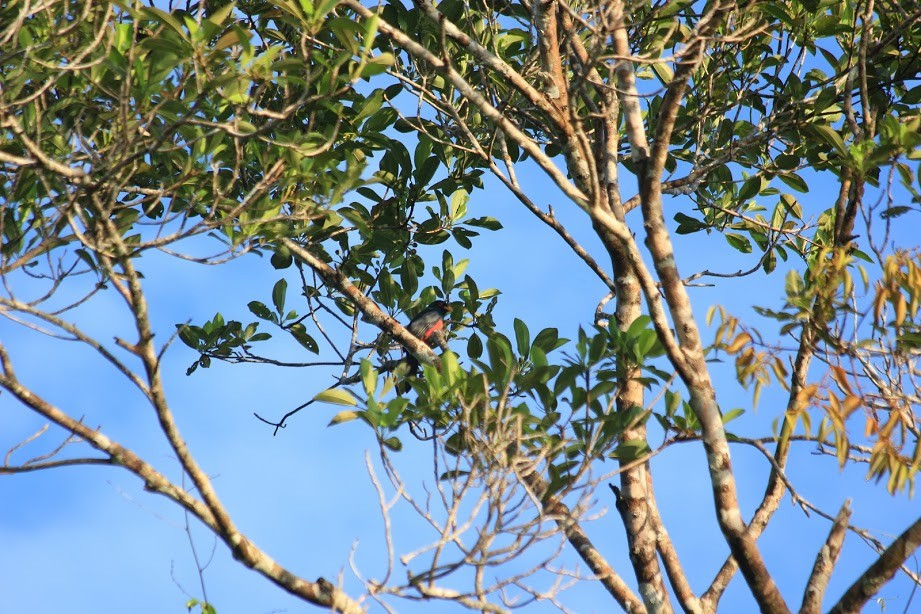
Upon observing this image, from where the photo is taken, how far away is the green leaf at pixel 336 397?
411 centimetres

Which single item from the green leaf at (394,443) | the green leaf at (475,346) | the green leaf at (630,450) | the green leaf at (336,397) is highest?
the green leaf at (475,346)

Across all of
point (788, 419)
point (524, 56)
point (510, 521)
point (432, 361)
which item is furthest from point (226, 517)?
point (524, 56)

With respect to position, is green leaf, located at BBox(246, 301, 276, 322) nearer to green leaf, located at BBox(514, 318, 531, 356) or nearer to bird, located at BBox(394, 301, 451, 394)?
bird, located at BBox(394, 301, 451, 394)

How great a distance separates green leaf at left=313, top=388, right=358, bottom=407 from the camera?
411 centimetres

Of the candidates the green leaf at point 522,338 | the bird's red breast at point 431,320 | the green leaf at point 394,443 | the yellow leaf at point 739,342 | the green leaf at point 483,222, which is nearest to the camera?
the yellow leaf at point 739,342

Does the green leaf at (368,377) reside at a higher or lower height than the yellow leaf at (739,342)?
higher

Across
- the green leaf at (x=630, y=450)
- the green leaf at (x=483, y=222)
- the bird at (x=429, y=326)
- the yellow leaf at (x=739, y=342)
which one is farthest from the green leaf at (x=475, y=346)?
the yellow leaf at (x=739, y=342)

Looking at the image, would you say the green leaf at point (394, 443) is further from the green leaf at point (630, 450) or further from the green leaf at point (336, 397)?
the green leaf at point (630, 450)

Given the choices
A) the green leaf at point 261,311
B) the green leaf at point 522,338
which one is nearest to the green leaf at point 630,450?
the green leaf at point 522,338

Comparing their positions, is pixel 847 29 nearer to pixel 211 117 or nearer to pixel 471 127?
pixel 471 127

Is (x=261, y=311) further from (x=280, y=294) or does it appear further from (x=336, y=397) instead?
(x=336, y=397)

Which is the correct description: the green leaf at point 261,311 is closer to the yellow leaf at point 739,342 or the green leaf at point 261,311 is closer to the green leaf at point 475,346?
the green leaf at point 475,346

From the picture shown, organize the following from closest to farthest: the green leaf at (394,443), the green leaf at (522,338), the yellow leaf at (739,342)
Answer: the yellow leaf at (739,342) < the green leaf at (394,443) < the green leaf at (522,338)

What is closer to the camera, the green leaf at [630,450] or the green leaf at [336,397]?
the green leaf at [336,397]
